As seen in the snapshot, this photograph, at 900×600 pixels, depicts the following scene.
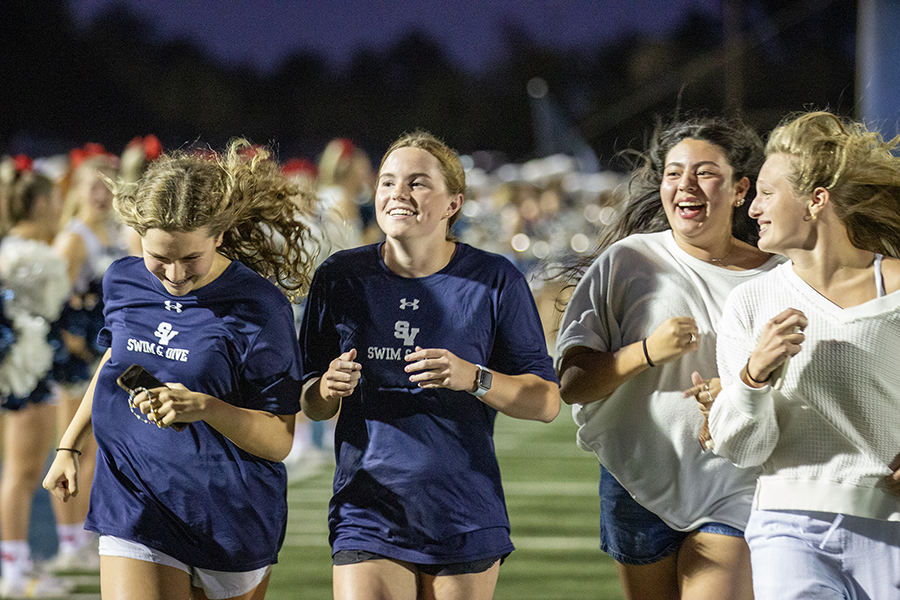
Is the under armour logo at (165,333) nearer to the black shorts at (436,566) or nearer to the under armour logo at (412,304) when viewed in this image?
the under armour logo at (412,304)

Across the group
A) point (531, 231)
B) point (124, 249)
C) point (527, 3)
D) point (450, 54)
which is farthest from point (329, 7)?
point (124, 249)

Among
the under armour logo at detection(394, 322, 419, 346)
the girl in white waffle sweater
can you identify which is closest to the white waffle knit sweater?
the girl in white waffle sweater

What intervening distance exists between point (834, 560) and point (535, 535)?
4.18 metres

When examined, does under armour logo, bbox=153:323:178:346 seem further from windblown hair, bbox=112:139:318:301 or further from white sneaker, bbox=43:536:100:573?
white sneaker, bbox=43:536:100:573

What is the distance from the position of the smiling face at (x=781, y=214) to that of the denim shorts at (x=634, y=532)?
94 centimetres

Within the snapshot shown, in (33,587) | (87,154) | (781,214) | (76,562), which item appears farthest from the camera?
(87,154)

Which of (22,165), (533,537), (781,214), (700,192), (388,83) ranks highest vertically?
(388,83)

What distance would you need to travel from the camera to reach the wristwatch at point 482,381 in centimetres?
290

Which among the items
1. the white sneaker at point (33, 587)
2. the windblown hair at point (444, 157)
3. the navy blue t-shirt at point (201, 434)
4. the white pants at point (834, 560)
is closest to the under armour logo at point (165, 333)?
the navy blue t-shirt at point (201, 434)

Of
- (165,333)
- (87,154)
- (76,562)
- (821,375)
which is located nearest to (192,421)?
(165,333)

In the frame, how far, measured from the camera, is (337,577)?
303 cm

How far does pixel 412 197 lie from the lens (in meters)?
3.08

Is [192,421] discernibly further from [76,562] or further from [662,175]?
[76,562]

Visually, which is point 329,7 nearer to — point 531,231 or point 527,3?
point 527,3
